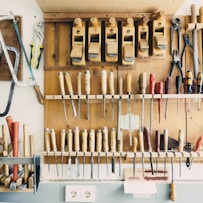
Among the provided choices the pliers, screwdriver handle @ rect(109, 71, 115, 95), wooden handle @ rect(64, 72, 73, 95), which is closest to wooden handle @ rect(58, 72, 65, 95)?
wooden handle @ rect(64, 72, 73, 95)

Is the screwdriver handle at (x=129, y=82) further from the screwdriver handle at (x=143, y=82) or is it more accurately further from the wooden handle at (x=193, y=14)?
the wooden handle at (x=193, y=14)

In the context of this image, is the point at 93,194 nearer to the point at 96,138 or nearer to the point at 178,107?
the point at 96,138

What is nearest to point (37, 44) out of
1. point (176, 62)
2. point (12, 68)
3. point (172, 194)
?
point (12, 68)

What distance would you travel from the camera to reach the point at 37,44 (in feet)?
6.04

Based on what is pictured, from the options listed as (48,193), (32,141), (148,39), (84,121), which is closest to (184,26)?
(148,39)

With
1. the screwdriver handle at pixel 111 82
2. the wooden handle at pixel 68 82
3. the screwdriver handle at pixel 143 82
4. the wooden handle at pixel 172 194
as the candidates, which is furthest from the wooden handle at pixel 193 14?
the wooden handle at pixel 172 194

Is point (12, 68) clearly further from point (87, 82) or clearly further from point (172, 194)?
point (172, 194)

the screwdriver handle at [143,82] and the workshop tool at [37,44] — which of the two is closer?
the screwdriver handle at [143,82]

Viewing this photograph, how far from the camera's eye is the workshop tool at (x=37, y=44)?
1.83 meters

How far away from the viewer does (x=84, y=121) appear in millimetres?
1832

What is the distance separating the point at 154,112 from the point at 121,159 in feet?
1.08

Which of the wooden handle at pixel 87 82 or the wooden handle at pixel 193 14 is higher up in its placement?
the wooden handle at pixel 193 14

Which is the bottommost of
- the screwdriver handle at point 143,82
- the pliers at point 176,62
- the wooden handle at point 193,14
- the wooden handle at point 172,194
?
the wooden handle at point 172,194

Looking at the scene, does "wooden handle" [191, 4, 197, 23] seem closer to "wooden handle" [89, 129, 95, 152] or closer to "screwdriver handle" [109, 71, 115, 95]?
"screwdriver handle" [109, 71, 115, 95]
